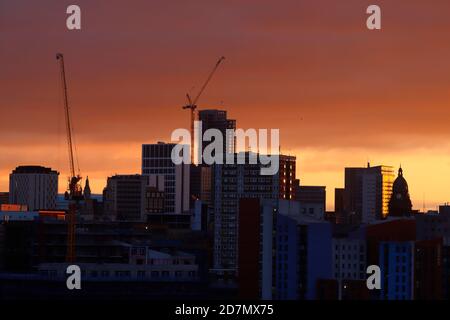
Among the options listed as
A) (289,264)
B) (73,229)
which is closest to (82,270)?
(73,229)

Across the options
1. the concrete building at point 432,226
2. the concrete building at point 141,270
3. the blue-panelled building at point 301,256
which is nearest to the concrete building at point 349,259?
the blue-panelled building at point 301,256

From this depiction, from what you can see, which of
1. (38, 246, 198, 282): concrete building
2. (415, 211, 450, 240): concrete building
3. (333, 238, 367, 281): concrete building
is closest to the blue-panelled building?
(333, 238, 367, 281): concrete building

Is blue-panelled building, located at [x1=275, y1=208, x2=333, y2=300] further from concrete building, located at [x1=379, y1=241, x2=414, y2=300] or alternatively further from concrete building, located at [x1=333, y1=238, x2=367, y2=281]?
concrete building, located at [x1=379, y1=241, x2=414, y2=300]

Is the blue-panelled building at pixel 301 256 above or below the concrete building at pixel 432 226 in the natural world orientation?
below

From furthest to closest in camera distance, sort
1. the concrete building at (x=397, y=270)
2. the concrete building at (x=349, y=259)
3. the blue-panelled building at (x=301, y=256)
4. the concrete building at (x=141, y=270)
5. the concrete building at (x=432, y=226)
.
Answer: the concrete building at (x=432, y=226)
the concrete building at (x=141, y=270)
the concrete building at (x=349, y=259)
the blue-panelled building at (x=301, y=256)
the concrete building at (x=397, y=270)

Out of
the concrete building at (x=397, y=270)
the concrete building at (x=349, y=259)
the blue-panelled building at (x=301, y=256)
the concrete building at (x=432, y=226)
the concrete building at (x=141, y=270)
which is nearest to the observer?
the concrete building at (x=397, y=270)

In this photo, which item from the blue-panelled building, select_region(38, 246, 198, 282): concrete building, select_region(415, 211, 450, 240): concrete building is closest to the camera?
the blue-panelled building

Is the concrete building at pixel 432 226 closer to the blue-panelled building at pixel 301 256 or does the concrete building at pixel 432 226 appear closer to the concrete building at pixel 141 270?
the concrete building at pixel 141 270

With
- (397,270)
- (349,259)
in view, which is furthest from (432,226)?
(397,270)

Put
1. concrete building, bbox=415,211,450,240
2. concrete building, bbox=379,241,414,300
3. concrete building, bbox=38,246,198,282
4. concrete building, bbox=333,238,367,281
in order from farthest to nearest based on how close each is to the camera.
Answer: concrete building, bbox=415,211,450,240 < concrete building, bbox=38,246,198,282 < concrete building, bbox=333,238,367,281 < concrete building, bbox=379,241,414,300

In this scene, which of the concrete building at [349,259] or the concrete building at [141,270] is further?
the concrete building at [141,270]
